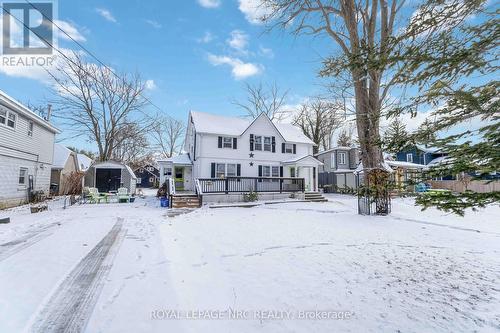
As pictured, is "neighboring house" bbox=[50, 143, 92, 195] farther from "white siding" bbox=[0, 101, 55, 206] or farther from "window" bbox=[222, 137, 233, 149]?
"window" bbox=[222, 137, 233, 149]

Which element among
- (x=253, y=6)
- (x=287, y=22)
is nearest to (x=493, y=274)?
(x=287, y=22)

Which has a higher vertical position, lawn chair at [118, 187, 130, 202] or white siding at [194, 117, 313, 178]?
white siding at [194, 117, 313, 178]

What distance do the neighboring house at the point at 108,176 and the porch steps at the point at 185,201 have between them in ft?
29.7

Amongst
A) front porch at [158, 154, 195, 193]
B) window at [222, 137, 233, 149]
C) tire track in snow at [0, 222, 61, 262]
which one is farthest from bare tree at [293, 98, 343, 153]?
tire track in snow at [0, 222, 61, 262]

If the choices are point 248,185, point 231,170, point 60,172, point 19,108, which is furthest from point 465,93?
point 60,172

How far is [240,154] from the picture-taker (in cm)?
1844

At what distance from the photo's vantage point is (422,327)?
8.80 ft

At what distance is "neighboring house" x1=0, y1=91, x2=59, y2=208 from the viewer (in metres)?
12.0

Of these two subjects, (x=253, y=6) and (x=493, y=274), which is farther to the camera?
(x=253, y=6)

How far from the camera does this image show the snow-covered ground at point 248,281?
2.79 m

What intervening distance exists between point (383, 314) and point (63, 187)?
26.1 m

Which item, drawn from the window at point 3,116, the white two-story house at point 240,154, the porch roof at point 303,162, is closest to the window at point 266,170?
the white two-story house at point 240,154

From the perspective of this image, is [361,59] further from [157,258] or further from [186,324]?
[157,258]

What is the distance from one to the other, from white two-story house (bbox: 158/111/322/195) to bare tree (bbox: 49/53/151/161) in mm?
7010
